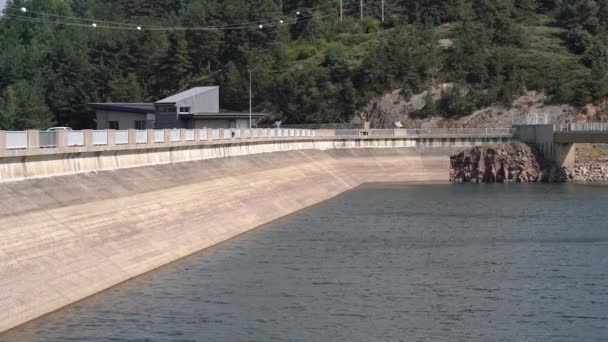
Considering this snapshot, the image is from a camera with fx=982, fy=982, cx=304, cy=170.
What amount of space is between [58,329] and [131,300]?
16.9 feet

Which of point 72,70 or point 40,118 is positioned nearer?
point 40,118

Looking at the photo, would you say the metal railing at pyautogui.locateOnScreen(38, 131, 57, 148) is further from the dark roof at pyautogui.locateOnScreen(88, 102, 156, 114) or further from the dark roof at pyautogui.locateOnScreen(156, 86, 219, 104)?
the dark roof at pyautogui.locateOnScreen(88, 102, 156, 114)

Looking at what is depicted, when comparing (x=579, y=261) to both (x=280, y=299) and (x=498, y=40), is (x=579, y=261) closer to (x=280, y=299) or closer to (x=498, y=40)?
(x=280, y=299)

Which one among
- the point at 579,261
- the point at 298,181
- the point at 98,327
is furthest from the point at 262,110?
the point at 98,327

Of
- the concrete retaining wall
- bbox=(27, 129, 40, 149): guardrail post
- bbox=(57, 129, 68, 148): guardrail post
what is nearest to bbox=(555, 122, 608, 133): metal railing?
the concrete retaining wall

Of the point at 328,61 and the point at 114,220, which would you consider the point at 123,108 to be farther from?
the point at 114,220

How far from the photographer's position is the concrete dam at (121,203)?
35.7m

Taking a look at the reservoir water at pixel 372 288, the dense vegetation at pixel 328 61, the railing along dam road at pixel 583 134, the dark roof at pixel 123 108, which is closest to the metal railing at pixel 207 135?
the railing along dam road at pixel 583 134

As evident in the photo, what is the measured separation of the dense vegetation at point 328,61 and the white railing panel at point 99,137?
79.6m

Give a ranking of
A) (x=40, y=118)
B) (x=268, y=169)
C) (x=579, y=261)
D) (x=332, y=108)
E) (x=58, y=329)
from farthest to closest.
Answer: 1. (x=332, y=108)
2. (x=40, y=118)
3. (x=268, y=169)
4. (x=579, y=261)
5. (x=58, y=329)

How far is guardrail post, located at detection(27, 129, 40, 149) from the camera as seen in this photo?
139 ft

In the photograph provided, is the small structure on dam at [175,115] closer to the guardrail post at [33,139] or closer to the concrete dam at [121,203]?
the concrete dam at [121,203]

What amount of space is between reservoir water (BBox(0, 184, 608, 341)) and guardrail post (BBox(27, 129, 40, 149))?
7.60 meters

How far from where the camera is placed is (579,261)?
47031 mm
